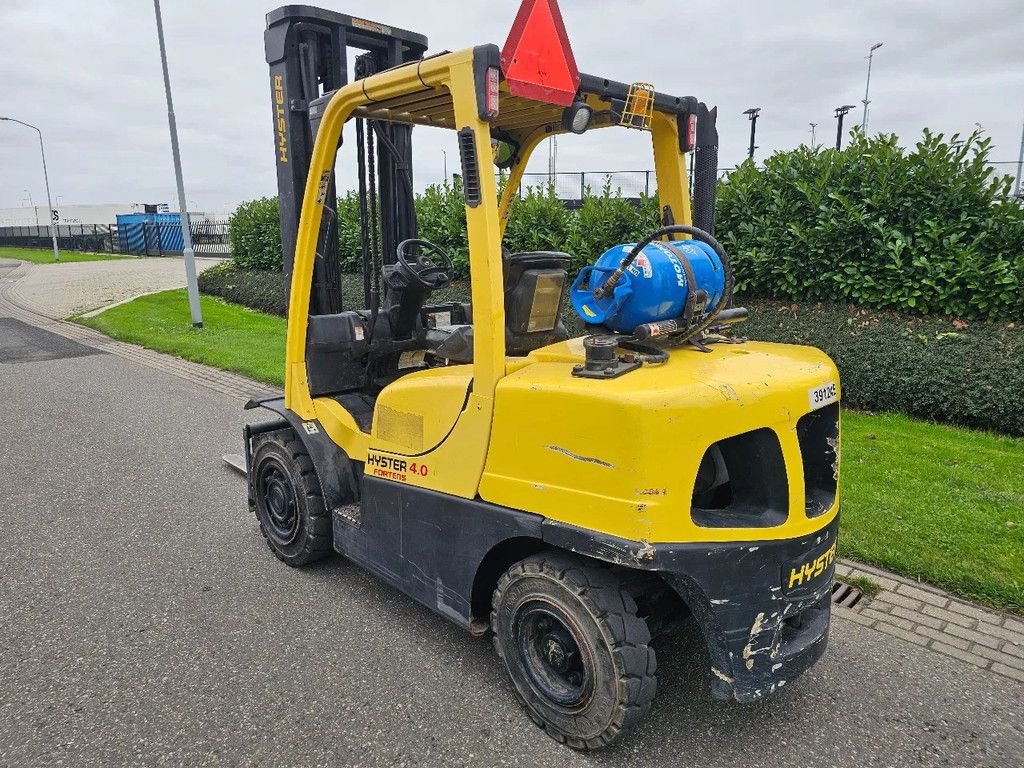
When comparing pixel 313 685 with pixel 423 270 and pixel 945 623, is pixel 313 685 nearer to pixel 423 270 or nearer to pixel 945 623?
pixel 423 270

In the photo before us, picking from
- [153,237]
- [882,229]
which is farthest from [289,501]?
[153,237]

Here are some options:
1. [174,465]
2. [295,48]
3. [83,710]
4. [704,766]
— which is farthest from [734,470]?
[174,465]

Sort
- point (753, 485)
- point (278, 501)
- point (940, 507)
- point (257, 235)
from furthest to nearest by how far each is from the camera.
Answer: point (257, 235) < point (940, 507) < point (278, 501) < point (753, 485)

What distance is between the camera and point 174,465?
21.2ft

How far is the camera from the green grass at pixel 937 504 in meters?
4.16

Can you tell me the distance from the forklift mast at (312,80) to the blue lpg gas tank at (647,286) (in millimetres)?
1891

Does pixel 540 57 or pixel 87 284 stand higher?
pixel 540 57

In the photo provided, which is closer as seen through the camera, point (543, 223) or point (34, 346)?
point (543, 223)

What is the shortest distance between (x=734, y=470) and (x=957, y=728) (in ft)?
4.58

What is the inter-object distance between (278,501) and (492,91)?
286cm

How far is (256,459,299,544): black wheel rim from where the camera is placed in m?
4.36

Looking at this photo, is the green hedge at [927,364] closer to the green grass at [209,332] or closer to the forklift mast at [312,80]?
the forklift mast at [312,80]

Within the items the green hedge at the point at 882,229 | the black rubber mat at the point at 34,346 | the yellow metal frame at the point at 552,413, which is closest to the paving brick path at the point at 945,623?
the yellow metal frame at the point at 552,413

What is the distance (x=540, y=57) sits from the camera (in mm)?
2936
